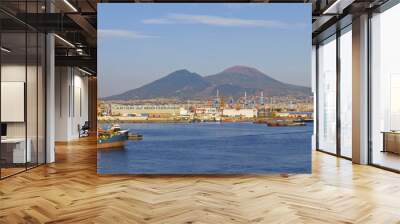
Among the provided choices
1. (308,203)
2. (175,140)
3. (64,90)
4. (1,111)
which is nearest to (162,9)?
(175,140)

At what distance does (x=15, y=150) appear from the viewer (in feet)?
23.5

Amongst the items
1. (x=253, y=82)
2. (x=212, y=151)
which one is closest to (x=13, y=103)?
(x=212, y=151)

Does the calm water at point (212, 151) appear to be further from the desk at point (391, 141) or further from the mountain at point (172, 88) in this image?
the desk at point (391, 141)

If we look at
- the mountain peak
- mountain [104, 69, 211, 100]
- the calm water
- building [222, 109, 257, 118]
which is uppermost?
the mountain peak

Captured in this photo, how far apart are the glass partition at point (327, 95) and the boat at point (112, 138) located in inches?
226

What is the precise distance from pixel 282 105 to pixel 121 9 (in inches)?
121

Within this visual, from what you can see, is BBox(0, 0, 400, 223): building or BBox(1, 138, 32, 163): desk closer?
BBox(0, 0, 400, 223): building

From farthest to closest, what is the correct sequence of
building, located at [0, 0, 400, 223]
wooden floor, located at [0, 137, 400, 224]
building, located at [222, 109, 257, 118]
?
1. building, located at [222, 109, 257, 118]
2. building, located at [0, 0, 400, 223]
3. wooden floor, located at [0, 137, 400, 224]

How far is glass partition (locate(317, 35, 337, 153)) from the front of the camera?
418 inches

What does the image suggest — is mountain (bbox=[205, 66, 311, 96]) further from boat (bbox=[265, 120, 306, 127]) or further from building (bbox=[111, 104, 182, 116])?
building (bbox=[111, 104, 182, 116])

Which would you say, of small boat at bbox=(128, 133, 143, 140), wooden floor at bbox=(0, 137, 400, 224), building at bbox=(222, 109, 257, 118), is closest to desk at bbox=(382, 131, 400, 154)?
wooden floor at bbox=(0, 137, 400, 224)

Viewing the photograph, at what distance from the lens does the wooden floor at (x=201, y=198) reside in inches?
172

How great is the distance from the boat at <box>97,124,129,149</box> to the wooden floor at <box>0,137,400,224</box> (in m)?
0.52

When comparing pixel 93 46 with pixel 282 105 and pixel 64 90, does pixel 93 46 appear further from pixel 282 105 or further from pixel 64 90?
pixel 282 105
